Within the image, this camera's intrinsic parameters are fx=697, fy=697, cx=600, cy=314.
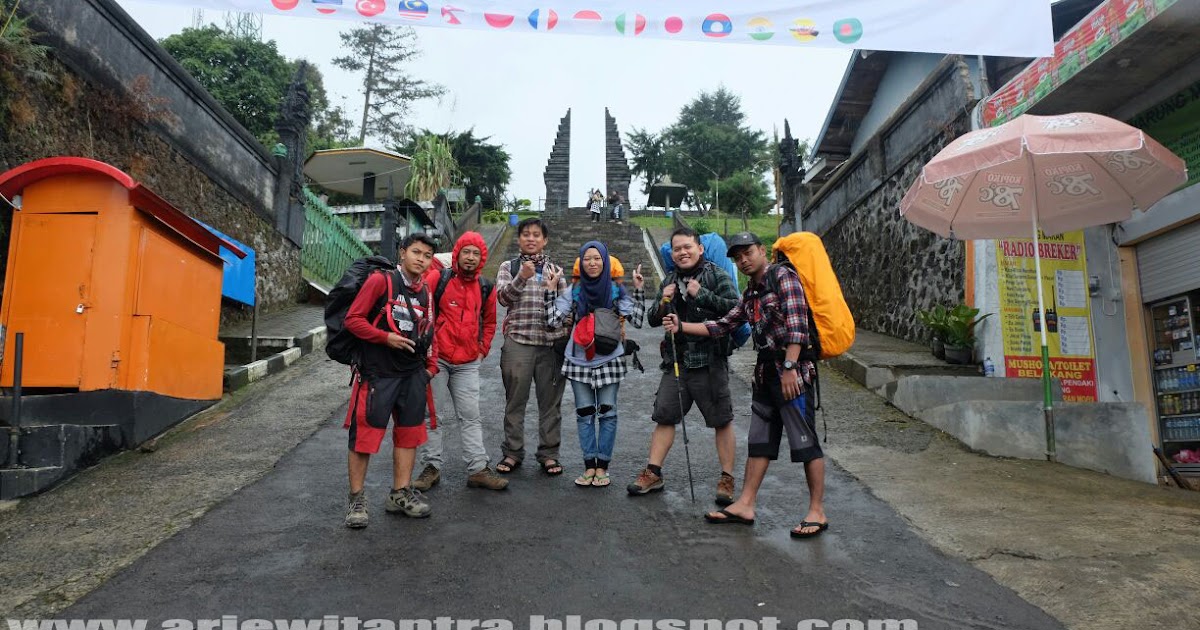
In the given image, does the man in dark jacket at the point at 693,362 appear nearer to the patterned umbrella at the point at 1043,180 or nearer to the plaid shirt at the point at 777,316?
the plaid shirt at the point at 777,316

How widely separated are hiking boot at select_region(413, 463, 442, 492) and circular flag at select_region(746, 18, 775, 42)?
352 cm

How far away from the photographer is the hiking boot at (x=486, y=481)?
14.3 feet

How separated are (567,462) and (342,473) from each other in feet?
5.14

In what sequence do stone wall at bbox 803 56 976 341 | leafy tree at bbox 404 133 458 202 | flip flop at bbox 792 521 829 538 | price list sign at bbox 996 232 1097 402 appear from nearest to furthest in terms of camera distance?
flip flop at bbox 792 521 829 538, price list sign at bbox 996 232 1097 402, stone wall at bbox 803 56 976 341, leafy tree at bbox 404 133 458 202

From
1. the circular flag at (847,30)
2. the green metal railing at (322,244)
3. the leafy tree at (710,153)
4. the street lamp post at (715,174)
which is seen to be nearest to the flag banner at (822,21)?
the circular flag at (847,30)

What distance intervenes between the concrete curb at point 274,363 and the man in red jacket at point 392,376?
4299 mm

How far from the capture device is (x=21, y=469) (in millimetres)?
4566

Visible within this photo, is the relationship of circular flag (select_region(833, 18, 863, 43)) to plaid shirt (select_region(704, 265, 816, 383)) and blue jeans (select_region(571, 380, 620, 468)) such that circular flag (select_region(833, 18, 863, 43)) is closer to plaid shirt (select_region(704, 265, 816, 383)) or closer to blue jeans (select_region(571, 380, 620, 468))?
plaid shirt (select_region(704, 265, 816, 383))

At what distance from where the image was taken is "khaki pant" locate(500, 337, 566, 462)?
15.7 ft

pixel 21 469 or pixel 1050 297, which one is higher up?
pixel 1050 297

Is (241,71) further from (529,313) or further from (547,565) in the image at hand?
(547,565)

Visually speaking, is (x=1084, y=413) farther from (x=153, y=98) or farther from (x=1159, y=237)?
(x=153, y=98)

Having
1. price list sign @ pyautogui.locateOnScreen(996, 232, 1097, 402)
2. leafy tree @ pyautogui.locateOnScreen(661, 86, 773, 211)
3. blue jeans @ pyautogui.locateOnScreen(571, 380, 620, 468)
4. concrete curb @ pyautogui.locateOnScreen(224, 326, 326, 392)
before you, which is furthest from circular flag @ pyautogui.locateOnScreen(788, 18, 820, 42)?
leafy tree @ pyautogui.locateOnScreen(661, 86, 773, 211)

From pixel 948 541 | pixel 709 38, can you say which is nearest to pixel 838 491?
pixel 948 541
